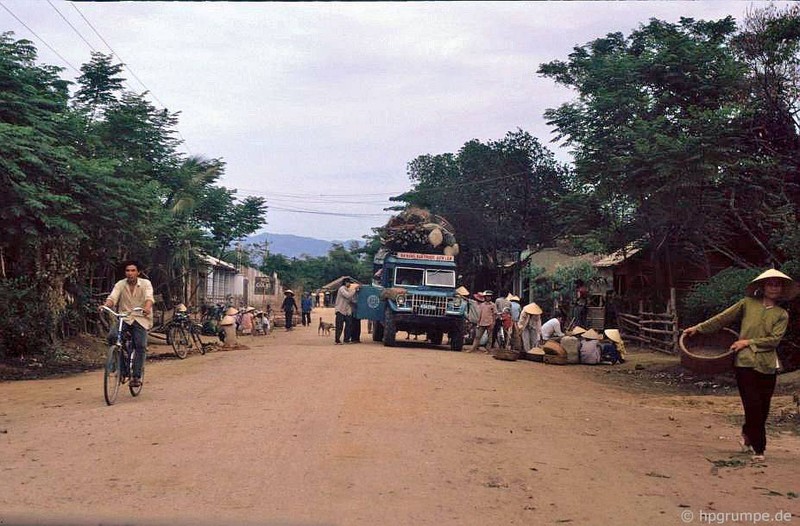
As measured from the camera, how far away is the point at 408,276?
22.9 metres

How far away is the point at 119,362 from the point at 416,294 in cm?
1267

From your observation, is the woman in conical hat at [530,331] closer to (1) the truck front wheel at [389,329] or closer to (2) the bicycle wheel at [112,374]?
(1) the truck front wheel at [389,329]

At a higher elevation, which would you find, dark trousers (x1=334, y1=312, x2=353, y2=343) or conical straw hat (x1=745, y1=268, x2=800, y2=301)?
conical straw hat (x1=745, y1=268, x2=800, y2=301)

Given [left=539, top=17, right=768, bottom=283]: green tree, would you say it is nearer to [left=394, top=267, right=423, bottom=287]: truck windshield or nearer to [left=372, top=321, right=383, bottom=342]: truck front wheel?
[left=394, top=267, right=423, bottom=287]: truck windshield

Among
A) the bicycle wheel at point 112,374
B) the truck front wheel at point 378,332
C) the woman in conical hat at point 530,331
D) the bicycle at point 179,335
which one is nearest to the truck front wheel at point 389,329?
the truck front wheel at point 378,332

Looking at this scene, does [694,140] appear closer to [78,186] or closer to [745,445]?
[745,445]

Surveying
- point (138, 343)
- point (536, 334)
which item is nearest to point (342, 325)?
point (536, 334)

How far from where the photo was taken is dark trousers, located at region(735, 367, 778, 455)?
24.4 feet

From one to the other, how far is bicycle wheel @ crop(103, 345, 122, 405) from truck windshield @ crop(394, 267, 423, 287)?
13207mm

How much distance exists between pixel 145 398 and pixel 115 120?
11.3m

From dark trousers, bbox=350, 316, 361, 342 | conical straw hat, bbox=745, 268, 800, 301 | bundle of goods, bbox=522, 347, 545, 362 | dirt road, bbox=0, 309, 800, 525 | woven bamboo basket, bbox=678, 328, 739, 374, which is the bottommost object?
dirt road, bbox=0, 309, 800, 525

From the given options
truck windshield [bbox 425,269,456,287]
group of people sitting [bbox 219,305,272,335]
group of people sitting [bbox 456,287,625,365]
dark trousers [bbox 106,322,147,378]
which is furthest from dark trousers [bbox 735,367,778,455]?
group of people sitting [bbox 219,305,272,335]

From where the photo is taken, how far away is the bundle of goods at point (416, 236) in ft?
77.6

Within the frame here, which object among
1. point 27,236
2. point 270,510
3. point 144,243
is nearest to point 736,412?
point 270,510
